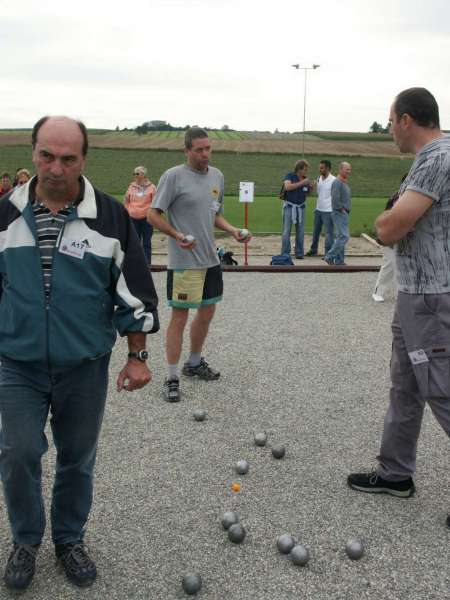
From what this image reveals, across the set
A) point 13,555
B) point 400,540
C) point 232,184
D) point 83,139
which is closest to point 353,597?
point 400,540

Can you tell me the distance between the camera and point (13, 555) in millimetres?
3184

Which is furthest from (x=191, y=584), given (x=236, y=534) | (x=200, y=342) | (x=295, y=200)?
(x=295, y=200)

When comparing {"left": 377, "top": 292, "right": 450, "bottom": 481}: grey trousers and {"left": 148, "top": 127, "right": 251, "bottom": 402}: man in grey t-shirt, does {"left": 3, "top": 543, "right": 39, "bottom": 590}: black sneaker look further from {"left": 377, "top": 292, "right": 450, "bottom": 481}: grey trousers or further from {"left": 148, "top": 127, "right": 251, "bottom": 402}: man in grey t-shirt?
{"left": 148, "top": 127, "right": 251, "bottom": 402}: man in grey t-shirt

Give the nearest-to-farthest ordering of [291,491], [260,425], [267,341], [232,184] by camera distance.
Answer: [291,491] < [260,425] < [267,341] < [232,184]

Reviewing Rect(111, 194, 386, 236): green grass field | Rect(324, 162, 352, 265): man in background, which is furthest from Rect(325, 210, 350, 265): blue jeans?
Rect(111, 194, 386, 236): green grass field

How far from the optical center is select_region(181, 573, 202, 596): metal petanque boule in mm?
3139

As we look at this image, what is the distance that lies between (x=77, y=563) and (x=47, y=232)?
5.45ft

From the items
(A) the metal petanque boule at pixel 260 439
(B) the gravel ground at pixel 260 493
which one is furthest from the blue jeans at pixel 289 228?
(A) the metal petanque boule at pixel 260 439

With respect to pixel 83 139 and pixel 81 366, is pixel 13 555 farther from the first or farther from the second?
pixel 83 139

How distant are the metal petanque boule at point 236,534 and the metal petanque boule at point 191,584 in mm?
429

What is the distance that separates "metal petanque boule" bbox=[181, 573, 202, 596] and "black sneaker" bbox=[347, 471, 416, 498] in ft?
4.70

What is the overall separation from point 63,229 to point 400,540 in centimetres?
252

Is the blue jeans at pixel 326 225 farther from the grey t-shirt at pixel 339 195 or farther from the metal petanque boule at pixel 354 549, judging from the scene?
the metal petanque boule at pixel 354 549

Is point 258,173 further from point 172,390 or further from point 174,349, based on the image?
point 172,390
